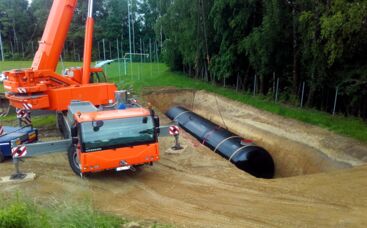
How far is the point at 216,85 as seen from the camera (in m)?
33.7

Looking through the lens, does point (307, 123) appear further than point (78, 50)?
No

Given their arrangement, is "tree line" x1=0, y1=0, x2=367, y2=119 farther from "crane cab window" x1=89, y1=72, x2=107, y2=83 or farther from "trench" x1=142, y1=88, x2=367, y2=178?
"crane cab window" x1=89, y1=72, x2=107, y2=83

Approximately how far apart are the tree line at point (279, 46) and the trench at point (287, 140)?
9.70 feet

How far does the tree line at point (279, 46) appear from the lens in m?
17.8

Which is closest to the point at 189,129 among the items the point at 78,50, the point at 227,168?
the point at 227,168

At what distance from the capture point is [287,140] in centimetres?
1920

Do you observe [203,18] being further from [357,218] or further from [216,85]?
[357,218]

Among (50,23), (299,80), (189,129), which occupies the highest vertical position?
(50,23)

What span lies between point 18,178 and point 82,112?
2.92 metres

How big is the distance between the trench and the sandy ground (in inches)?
2.0

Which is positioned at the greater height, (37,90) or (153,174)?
(37,90)

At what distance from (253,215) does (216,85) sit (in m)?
23.6

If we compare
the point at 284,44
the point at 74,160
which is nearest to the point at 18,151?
the point at 74,160

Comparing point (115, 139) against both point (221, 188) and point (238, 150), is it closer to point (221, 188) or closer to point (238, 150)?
point (221, 188)
